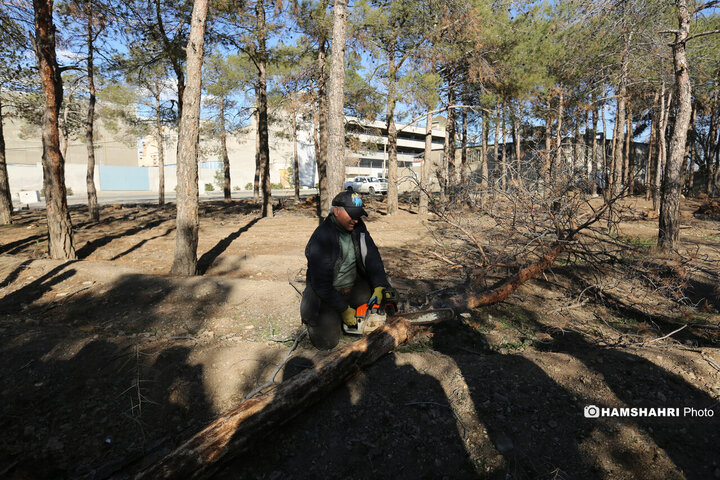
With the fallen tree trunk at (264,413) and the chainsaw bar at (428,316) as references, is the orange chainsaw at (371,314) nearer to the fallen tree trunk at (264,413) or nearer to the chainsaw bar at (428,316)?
the fallen tree trunk at (264,413)

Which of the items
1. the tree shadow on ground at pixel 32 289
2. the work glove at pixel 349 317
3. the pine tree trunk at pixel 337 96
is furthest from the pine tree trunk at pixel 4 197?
the work glove at pixel 349 317

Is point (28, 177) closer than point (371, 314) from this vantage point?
No

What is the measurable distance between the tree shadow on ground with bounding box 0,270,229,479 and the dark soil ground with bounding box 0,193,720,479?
12 mm

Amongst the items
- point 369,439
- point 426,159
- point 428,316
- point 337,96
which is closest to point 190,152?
point 337,96

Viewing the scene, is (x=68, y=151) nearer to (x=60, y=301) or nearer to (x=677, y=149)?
(x=60, y=301)

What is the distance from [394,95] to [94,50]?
30.5 feet

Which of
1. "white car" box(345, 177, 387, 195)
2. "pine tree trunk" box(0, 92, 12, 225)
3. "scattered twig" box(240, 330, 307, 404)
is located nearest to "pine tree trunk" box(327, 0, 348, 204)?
"scattered twig" box(240, 330, 307, 404)

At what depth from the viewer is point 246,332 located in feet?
14.3

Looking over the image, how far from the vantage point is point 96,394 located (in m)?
3.00

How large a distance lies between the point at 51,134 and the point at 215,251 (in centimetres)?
370

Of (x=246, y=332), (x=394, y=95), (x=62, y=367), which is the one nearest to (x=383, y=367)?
(x=246, y=332)

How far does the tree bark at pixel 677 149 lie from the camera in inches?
288

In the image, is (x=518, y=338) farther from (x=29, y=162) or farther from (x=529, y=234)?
(x=29, y=162)

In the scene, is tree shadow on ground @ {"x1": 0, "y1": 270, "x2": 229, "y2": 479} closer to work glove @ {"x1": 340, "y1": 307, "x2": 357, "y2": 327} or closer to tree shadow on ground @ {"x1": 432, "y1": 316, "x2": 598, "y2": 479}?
work glove @ {"x1": 340, "y1": 307, "x2": 357, "y2": 327}
